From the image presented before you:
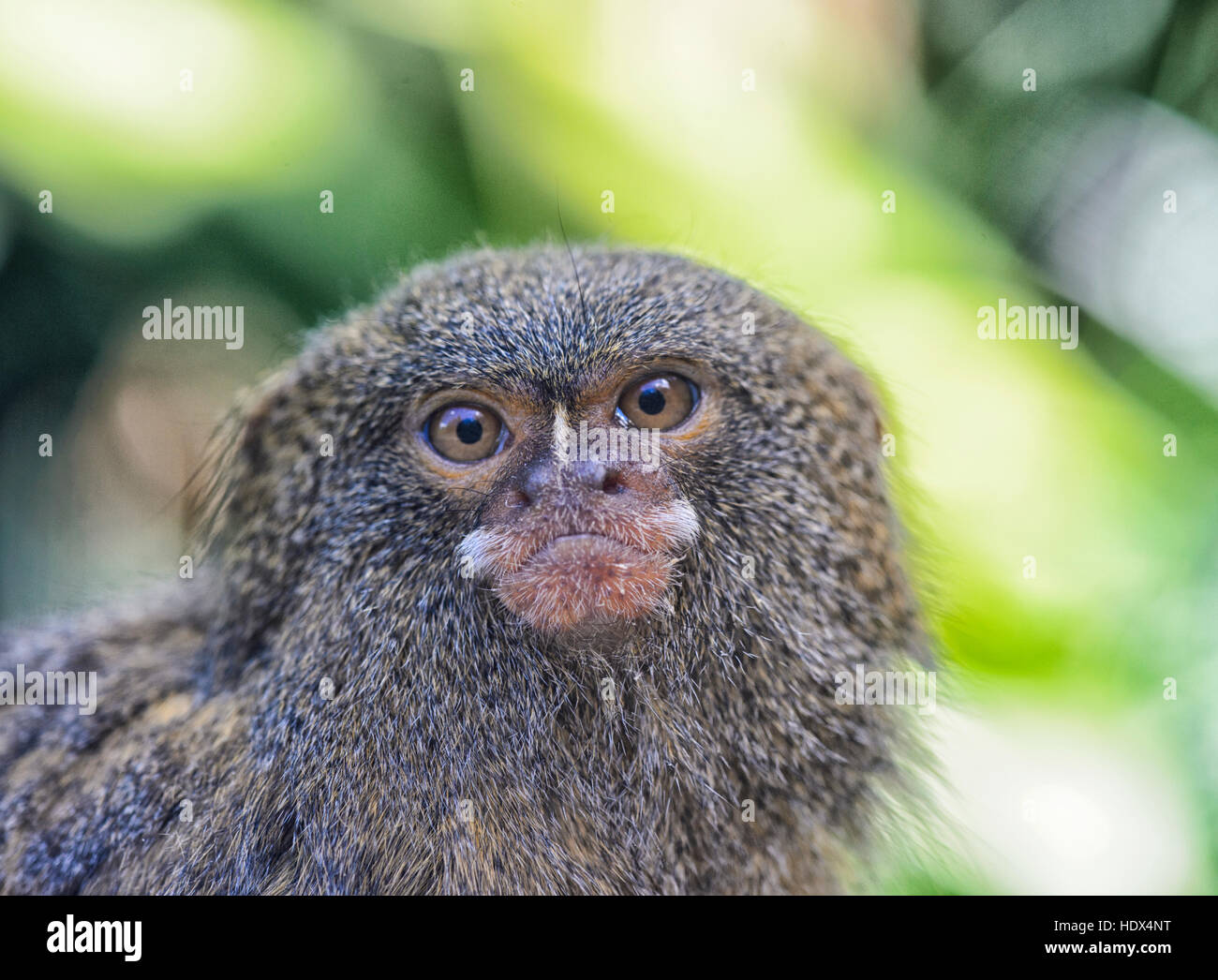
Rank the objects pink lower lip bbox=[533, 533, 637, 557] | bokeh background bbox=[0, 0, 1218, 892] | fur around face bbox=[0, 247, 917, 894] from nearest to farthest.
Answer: pink lower lip bbox=[533, 533, 637, 557] < fur around face bbox=[0, 247, 917, 894] < bokeh background bbox=[0, 0, 1218, 892]

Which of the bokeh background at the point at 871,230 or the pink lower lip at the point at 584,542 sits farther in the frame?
the bokeh background at the point at 871,230

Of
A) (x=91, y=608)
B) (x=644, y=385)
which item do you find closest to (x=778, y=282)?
(x=644, y=385)

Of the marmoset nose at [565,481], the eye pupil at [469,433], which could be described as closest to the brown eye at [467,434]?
the eye pupil at [469,433]

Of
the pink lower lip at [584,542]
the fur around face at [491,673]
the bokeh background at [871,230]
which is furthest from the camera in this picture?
the bokeh background at [871,230]

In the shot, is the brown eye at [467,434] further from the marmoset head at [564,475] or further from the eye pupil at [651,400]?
the eye pupil at [651,400]

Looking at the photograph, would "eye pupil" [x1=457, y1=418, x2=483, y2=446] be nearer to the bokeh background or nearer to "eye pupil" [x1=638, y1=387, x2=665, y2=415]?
"eye pupil" [x1=638, y1=387, x2=665, y2=415]

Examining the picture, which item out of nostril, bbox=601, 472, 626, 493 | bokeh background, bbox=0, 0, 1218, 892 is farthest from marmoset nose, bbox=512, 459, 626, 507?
bokeh background, bbox=0, 0, 1218, 892
